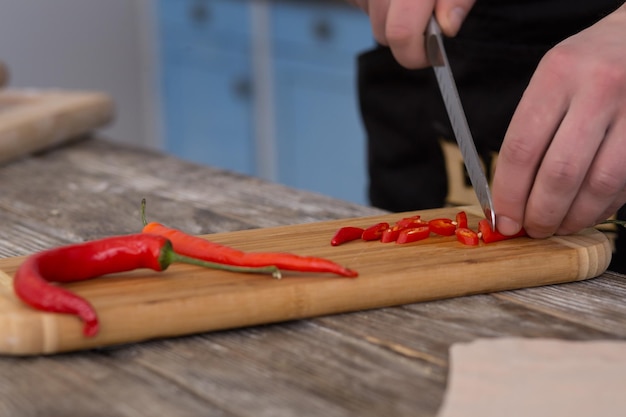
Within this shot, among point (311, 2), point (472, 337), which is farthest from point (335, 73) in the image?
point (472, 337)

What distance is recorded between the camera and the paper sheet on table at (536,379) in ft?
2.47

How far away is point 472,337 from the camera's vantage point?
0.91 m

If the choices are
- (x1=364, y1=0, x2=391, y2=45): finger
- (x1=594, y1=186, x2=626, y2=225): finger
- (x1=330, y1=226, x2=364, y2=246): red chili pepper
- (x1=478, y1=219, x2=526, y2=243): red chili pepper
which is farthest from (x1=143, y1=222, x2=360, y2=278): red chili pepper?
(x1=364, y1=0, x2=391, y2=45): finger

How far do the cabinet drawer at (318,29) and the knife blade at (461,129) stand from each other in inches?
74.1

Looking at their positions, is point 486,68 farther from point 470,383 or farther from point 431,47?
point 470,383

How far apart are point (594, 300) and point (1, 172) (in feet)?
3.62

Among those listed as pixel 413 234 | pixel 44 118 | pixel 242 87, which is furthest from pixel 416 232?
pixel 242 87

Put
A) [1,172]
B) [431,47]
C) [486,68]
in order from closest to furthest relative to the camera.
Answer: [431,47] < [486,68] < [1,172]

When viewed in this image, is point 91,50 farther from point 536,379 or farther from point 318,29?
point 536,379

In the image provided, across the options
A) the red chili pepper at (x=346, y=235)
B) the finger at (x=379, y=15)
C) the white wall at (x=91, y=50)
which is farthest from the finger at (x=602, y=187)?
the white wall at (x=91, y=50)

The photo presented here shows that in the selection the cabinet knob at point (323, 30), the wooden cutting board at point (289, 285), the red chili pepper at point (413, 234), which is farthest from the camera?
the cabinet knob at point (323, 30)

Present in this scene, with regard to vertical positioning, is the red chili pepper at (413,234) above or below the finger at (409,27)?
below

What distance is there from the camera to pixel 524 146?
1.10m

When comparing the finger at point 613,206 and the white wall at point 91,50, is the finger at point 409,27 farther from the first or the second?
the white wall at point 91,50
